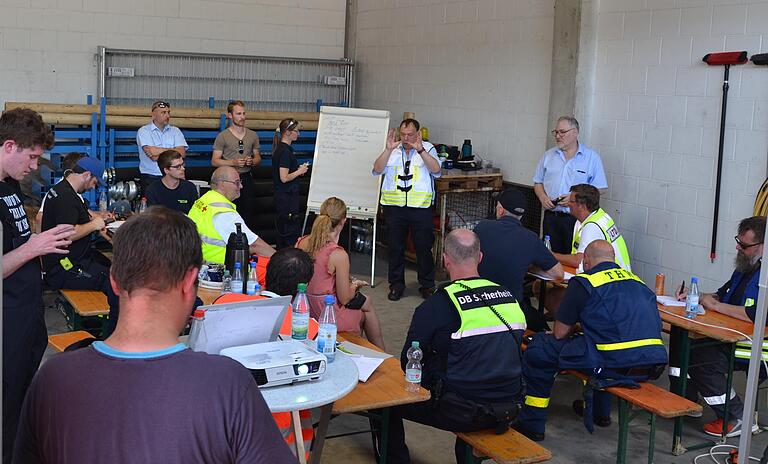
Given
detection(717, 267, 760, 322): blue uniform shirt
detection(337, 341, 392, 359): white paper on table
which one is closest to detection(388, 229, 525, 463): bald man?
detection(337, 341, 392, 359): white paper on table

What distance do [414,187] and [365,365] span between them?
14.2ft

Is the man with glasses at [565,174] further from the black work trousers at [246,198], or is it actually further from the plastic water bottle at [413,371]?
the plastic water bottle at [413,371]

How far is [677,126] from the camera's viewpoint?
7383 millimetres

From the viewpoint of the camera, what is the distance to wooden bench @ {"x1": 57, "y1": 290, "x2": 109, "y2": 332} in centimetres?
501

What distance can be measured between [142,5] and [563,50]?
5082 mm

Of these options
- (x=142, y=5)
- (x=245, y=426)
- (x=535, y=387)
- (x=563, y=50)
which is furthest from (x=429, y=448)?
(x=142, y=5)

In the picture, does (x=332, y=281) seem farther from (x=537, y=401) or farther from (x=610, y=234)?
(x=610, y=234)

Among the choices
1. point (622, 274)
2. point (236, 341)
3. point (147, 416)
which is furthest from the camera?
point (622, 274)

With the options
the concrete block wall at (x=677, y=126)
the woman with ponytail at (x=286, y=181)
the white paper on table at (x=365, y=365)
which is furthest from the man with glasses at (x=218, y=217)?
the concrete block wall at (x=677, y=126)

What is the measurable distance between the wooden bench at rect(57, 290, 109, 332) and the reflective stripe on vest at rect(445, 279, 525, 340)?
210 centimetres

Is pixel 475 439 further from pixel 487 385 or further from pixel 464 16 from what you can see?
pixel 464 16

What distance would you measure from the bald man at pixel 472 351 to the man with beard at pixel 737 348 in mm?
1685

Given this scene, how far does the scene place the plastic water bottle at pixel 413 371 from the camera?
12.8 feet

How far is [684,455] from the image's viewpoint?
511 centimetres
